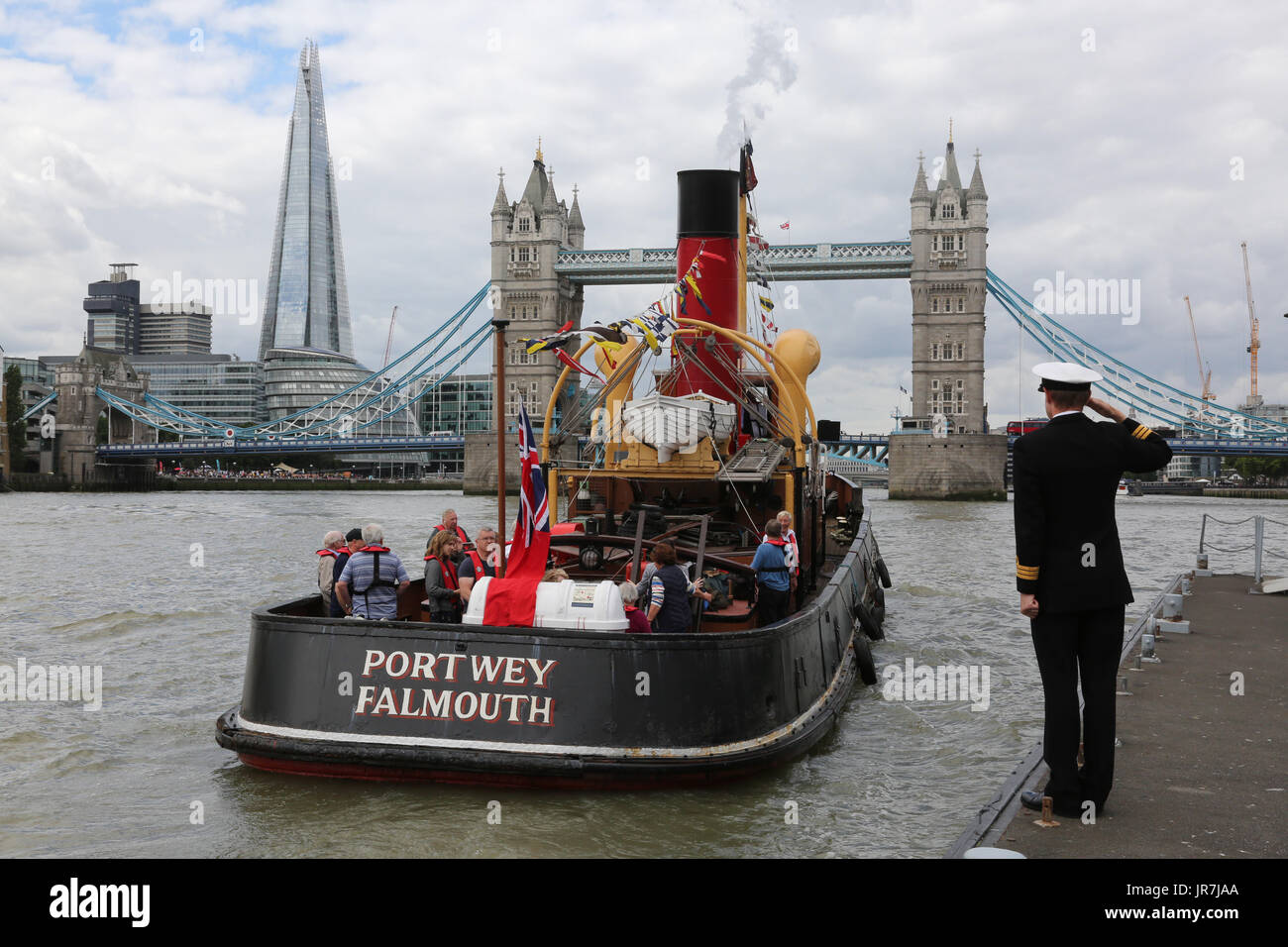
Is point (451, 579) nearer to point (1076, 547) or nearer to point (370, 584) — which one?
point (370, 584)

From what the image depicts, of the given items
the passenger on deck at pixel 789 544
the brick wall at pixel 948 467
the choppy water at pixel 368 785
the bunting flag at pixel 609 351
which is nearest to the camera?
the choppy water at pixel 368 785

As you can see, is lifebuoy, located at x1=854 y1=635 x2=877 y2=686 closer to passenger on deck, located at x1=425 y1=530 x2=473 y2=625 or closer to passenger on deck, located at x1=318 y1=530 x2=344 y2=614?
passenger on deck, located at x1=425 y1=530 x2=473 y2=625

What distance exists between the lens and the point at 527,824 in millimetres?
7602

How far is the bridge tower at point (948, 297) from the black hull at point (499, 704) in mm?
91079

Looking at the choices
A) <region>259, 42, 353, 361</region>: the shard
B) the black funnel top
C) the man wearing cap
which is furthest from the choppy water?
<region>259, 42, 353, 361</region>: the shard

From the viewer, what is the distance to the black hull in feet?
25.2

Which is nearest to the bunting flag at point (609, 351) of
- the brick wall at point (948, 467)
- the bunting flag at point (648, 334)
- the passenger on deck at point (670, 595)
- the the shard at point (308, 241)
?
the bunting flag at point (648, 334)

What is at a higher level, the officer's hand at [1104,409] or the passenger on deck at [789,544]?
the officer's hand at [1104,409]

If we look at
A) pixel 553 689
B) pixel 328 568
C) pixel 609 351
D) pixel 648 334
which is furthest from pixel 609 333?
pixel 553 689

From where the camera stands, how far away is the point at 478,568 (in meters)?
9.21

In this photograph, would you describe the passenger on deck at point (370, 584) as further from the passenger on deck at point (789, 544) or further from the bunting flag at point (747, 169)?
the bunting flag at point (747, 169)

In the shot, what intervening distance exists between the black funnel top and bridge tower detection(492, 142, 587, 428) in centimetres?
8627

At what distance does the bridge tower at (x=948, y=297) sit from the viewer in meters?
95.8
